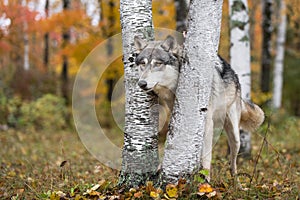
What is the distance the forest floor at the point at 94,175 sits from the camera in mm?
4031

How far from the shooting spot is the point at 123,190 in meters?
4.14

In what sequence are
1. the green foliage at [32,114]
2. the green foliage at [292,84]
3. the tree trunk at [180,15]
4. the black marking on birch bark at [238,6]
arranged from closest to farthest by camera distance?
the black marking on birch bark at [238,6] < the tree trunk at [180,15] < the green foliage at [32,114] < the green foliage at [292,84]

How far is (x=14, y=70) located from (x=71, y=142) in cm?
863

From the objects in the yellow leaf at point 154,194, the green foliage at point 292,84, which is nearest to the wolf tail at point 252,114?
the yellow leaf at point 154,194

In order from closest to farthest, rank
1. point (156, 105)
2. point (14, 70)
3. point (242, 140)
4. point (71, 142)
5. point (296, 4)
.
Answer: point (156, 105) → point (242, 140) → point (71, 142) → point (296, 4) → point (14, 70)

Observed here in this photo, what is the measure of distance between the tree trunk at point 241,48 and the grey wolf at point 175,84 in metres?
1.95

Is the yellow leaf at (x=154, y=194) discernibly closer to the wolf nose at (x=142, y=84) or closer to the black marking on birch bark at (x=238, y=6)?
the wolf nose at (x=142, y=84)

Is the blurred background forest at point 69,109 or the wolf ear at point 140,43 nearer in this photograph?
the wolf ear at point 140,43

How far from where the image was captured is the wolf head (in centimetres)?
404

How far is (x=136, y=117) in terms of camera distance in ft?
13.7

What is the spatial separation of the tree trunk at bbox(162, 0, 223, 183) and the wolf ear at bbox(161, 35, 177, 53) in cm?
20

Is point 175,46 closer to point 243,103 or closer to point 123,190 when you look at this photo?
point 123,190

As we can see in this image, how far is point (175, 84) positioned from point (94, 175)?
7.61 feet

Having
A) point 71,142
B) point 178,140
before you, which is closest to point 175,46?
point 178,140
